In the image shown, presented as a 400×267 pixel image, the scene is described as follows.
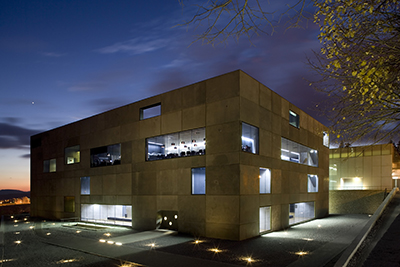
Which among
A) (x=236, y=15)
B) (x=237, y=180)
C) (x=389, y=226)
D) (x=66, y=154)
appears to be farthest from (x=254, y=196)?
(x=66, y=154)

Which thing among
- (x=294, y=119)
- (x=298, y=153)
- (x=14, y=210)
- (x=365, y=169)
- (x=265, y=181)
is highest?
(x=294, y=119)

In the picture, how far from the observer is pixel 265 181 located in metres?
16.9

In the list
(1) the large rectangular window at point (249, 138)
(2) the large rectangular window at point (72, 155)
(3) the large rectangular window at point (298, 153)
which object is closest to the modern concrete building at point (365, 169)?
(3) the large rectangular window at point (298, 153)

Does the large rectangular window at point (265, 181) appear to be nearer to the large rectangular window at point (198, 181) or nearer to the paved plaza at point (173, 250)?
the paved plaza at point (173, 250)

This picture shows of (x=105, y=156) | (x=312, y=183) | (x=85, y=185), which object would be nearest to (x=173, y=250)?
(x=105, y=156)

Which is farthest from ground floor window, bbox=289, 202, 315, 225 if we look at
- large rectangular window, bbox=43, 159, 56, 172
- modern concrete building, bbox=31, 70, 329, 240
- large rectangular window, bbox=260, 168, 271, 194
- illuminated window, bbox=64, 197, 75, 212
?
large rectangular window, bbox=43, 159, 56, 172

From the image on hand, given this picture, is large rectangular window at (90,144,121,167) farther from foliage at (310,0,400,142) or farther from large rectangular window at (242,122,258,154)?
foliage at (310,0,400,142)

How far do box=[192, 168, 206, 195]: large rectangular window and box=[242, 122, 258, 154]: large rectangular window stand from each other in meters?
2.61

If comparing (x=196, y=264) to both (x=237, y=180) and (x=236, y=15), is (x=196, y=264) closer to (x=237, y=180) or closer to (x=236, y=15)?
(x=237, y=180)

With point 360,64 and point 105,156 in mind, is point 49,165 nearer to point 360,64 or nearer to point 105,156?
point 105,156

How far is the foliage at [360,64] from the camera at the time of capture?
629 cm

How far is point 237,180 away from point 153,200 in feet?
20.7

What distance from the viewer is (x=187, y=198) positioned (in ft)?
54.2

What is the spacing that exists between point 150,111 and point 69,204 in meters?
12.5
